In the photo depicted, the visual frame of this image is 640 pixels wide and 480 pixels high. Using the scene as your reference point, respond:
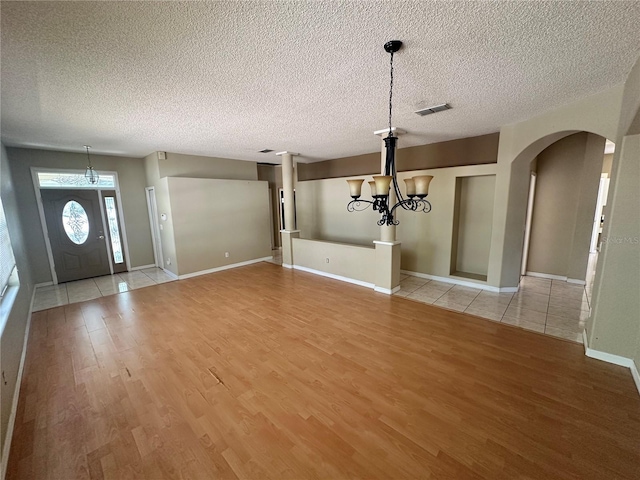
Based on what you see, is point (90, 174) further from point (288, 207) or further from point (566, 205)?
point (566, 205)

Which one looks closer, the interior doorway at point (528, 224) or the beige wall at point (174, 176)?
the interior doorway at point (528, 224)

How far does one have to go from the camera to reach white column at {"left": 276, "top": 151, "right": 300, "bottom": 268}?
18.8ft

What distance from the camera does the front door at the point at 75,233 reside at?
197 inches

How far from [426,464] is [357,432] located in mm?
452

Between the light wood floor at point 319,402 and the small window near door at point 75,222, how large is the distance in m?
2.60

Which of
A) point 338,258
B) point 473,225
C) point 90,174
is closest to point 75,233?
point 90,174

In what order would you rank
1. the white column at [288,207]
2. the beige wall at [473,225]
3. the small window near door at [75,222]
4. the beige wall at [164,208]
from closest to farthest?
the beige wall at [473,225] → the small window near door at [75,222] → the beige wall at [164,208] → the white column at [288,207]

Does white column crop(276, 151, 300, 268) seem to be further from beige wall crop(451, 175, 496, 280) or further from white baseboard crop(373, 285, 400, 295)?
beige wall crop(451, 175, 496, 280)

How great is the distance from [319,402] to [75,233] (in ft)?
20.7

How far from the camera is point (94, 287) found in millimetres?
4941

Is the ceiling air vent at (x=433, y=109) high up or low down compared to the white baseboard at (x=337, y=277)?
up

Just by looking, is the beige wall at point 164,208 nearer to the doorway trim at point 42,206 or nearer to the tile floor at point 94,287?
the tile floor at point 94,287

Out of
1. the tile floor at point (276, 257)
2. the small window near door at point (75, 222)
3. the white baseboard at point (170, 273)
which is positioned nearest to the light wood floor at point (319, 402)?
the white baseboard at point (170, 273)

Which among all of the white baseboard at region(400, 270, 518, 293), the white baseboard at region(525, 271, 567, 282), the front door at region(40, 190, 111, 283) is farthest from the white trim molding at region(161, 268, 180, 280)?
the white baseboard at region(525, 271, 567, 282)
